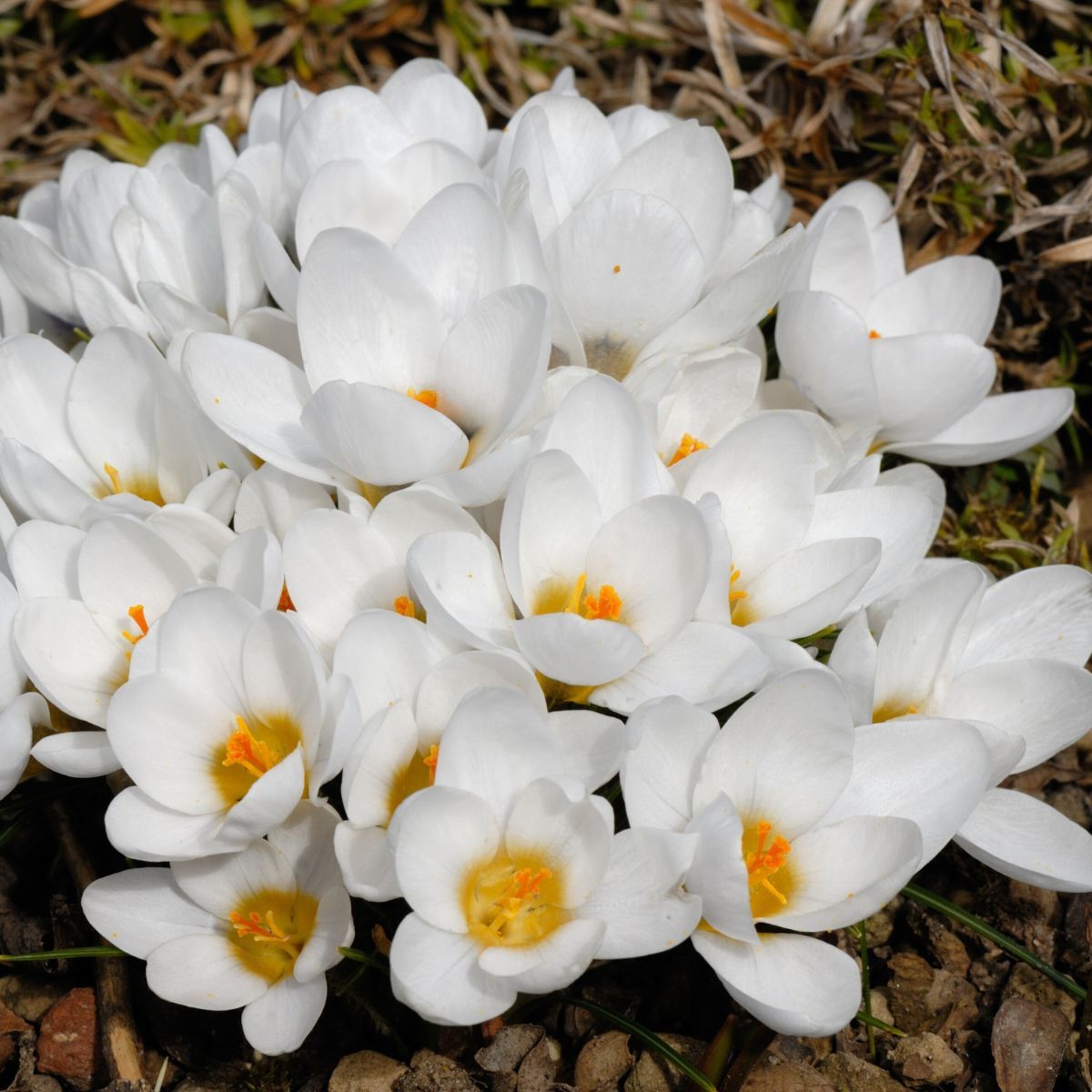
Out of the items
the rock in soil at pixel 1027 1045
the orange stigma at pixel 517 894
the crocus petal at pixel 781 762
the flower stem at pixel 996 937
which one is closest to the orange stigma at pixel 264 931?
the orange stigma at pixel 517 894

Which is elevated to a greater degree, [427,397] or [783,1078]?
[427,397]

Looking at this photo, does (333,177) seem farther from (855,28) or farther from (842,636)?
(855,28)

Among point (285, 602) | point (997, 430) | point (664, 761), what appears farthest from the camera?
point (997, 430)

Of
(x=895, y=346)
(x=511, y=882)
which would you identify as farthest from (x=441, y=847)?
(x=895, y=346)

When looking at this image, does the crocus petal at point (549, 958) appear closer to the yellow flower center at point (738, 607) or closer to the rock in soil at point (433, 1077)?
the rock in soil at point (433, 1077)

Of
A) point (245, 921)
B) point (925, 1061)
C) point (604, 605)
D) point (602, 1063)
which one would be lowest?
point (925, 1061)

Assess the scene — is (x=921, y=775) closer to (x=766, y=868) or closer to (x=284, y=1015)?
(x=766, y=868)

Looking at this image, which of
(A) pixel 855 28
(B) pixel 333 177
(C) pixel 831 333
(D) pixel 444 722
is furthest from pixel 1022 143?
(D) pixel 444 722
